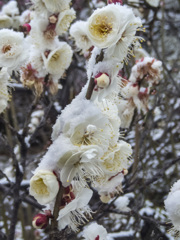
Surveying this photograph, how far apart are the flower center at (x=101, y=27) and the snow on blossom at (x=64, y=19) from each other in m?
0.93

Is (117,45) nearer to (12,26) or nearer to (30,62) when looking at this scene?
(30,62)

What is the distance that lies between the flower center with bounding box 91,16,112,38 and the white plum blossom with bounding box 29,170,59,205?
0.56 m

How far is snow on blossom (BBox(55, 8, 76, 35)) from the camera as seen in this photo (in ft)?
6.72

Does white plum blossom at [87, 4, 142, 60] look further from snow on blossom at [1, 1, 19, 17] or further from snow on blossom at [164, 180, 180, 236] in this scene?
snow on blossom at [1, 1, 19, 17]

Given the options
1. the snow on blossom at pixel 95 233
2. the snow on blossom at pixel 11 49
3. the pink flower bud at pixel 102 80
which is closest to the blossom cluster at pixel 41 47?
the snow on blossom at pixel 11 49

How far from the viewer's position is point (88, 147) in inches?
43.1

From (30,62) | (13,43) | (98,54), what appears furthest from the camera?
(30,62)

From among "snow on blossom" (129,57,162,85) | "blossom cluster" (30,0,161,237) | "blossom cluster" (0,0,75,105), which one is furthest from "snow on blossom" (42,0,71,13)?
"blossom cluster" (30,0,161,237)

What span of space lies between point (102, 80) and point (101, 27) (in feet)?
0.75

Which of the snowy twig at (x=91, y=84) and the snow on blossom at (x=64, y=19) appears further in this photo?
the snow on blossom at (x=64, y=19)

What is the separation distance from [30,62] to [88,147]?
1312 millimetres

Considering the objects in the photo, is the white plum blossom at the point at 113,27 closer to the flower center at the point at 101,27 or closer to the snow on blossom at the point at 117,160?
the flower center at the point at 101,27

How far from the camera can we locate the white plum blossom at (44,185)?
112cm

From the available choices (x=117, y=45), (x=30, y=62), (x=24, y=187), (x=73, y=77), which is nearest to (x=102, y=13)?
(x=117, y=45)
